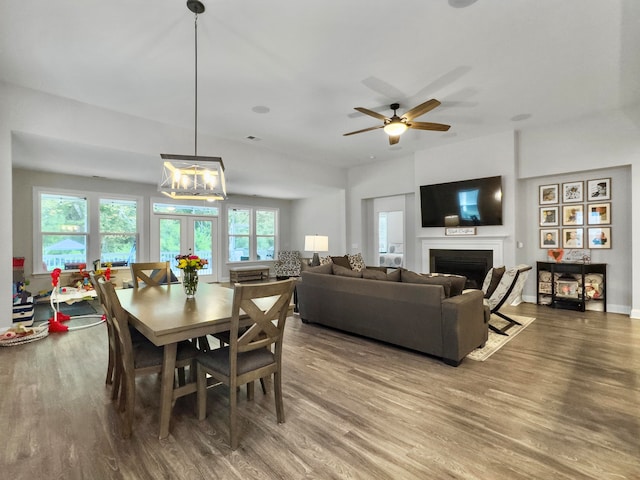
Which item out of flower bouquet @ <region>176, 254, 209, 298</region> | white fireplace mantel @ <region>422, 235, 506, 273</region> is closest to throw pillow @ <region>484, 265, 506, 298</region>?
white fireplace mantel @ <region>422, 235, 506, 273</region>

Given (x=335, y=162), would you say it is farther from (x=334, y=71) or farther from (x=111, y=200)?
(x=111, y=200)

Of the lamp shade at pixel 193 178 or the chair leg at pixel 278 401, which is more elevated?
the lamp shade at pixel 193 178

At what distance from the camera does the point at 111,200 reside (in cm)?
729

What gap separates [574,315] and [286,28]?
5.67m

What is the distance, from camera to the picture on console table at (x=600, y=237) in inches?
201

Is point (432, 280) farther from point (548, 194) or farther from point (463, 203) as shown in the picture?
point (548, 194)

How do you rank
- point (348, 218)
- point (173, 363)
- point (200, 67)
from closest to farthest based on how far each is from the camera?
point (173, 363) → point (200, 67) → point (348, 218)

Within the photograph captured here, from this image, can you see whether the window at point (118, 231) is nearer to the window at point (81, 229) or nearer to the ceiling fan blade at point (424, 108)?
the window at point (81, 229)

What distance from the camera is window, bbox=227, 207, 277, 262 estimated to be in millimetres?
9453

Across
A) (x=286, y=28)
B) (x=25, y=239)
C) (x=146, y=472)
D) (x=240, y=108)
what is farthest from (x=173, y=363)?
(x=25, y=239)

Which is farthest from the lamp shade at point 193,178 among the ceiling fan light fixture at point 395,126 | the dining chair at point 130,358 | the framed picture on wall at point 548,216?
the framed picture on wall at point 548,216

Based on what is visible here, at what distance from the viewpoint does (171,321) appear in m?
2.01

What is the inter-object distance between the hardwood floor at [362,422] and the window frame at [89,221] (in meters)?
3.83

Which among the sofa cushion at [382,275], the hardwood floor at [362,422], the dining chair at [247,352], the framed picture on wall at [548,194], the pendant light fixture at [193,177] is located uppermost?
the framed picture on wall at [548,194]
